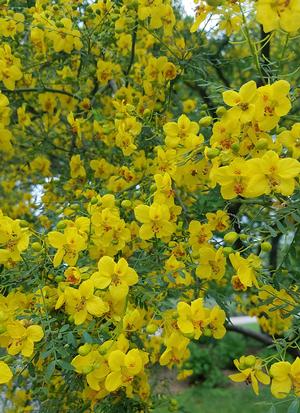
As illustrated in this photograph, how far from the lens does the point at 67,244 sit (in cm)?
156

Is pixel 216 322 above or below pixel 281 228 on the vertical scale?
below

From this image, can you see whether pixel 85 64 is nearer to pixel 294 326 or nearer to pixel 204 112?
pixel 204 112

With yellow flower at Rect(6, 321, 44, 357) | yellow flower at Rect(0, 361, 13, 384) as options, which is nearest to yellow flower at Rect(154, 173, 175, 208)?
yellow flower at Rect(6, 321, 44, 357)

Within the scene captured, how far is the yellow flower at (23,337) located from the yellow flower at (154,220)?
1.32 feet

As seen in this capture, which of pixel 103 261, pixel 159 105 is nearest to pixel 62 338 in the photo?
pixel 103 261

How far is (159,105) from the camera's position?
2.47 meters

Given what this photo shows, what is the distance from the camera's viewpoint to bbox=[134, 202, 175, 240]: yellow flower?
1.59m

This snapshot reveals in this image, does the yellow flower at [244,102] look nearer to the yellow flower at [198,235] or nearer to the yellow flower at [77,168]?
the yellow flower at [198,235]

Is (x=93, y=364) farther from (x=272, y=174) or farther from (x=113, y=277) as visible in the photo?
(x=272, y=174)

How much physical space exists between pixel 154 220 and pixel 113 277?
0.75 ft

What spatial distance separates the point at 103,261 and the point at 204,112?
67 cm

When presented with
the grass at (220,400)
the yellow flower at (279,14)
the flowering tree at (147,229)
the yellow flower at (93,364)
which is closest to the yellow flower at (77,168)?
the flowering tree at (147,229)

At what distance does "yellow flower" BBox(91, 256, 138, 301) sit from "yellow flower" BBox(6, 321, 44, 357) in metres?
0.21

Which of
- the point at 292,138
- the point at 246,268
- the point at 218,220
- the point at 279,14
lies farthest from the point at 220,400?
the point at 279,14
